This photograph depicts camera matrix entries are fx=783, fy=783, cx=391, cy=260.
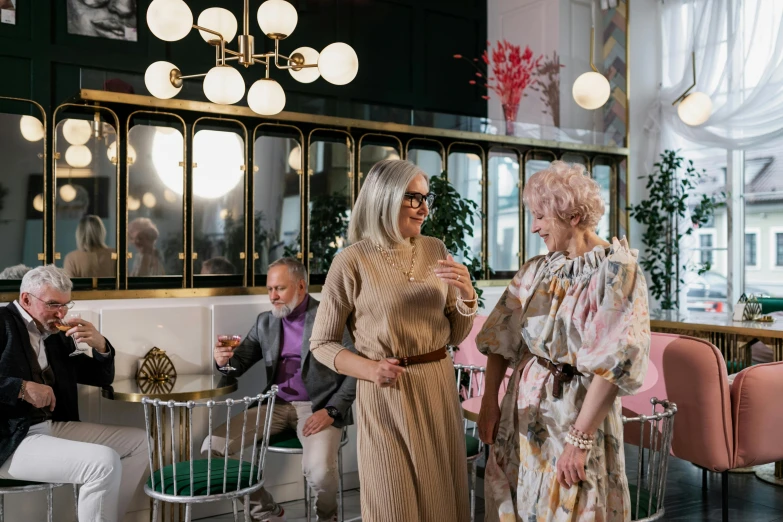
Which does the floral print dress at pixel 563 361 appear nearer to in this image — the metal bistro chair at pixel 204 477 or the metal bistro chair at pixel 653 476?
the metal bistro chair at pixel 653 476

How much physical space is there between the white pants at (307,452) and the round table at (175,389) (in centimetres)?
25

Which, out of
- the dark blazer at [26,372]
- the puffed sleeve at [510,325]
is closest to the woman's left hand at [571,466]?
the puffed sleeve at [510,325]

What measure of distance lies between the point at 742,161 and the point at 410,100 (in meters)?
3.08

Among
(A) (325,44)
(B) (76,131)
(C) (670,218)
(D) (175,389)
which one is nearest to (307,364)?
(D) (175,389)

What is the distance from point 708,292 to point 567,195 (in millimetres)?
5776

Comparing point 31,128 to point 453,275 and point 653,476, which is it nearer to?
point 453,275

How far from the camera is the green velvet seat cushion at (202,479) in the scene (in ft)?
10.0

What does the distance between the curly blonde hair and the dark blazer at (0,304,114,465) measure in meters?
2.33

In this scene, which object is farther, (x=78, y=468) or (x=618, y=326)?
(x=78, y=468)

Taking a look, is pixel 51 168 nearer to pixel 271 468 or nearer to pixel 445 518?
pixel 271 468

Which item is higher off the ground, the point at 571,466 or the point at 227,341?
the point at 227,341

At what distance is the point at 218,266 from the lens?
486cm

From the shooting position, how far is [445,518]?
242cm

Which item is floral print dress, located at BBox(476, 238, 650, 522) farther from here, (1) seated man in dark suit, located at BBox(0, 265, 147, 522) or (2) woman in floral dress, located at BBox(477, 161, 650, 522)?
(1) seated man in dark suit, located at BBox(0, 265, 147, 522)
